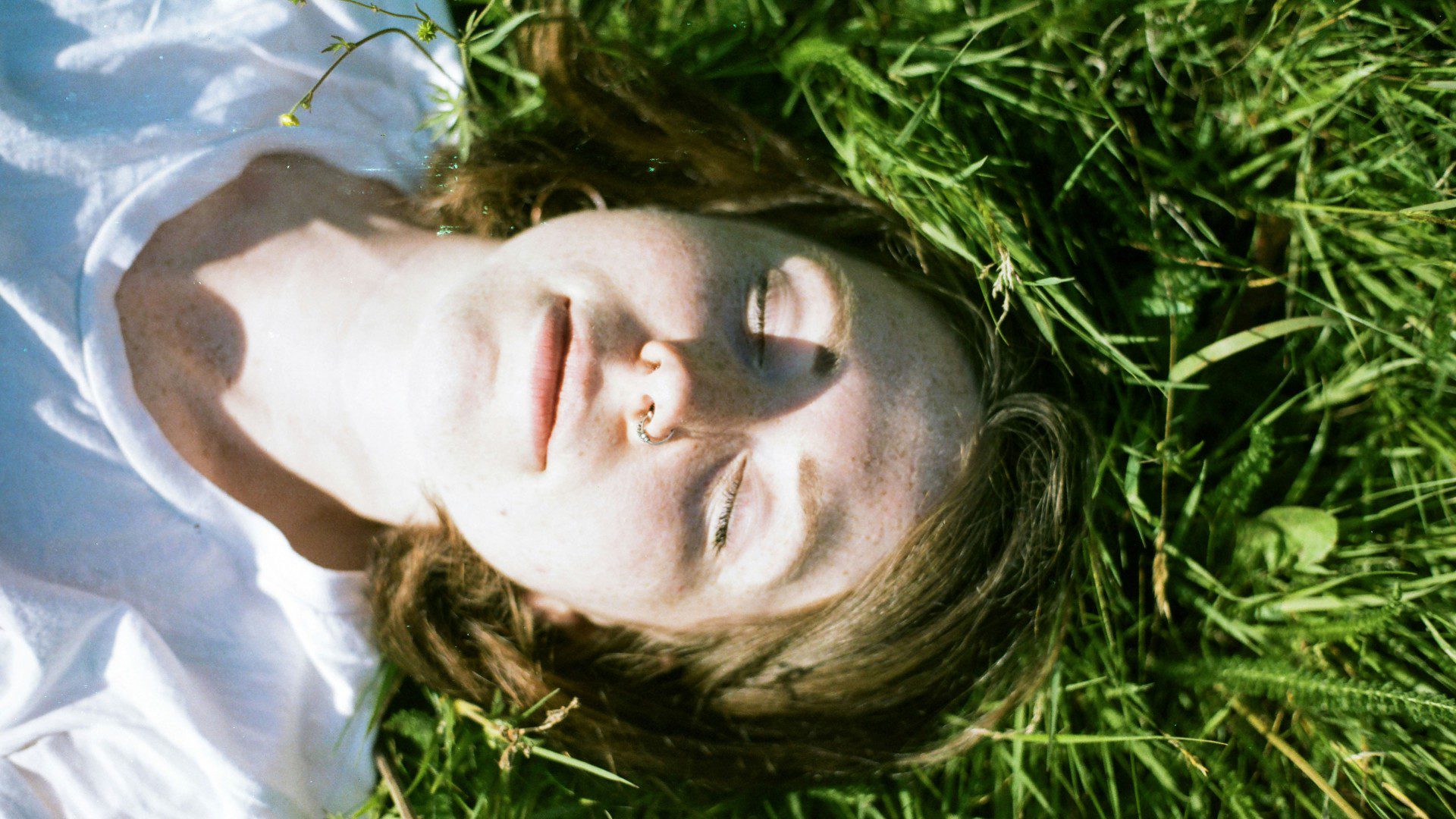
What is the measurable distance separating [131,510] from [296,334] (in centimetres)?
65

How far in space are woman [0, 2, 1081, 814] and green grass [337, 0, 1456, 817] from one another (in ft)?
0.68

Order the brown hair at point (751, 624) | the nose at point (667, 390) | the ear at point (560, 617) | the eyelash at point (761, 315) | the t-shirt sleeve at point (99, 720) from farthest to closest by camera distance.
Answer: the ear at point (560, 617), the brown hair at point (751, 624), the t-shirt sleeve at point (99, 720), the eyelash at point (761, 315), the nose at point (667, 390)

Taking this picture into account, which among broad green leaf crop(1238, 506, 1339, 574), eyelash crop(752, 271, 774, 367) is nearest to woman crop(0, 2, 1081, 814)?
eyelash crop(752, 271, 774, 367)

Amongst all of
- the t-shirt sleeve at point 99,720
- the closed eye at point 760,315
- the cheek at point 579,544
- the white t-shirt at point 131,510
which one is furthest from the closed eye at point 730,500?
the t-shirt sleeve at point 99,720

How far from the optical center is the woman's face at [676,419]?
2174 mm

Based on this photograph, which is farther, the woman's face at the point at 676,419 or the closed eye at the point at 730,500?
the closed eye at the point at 730,500

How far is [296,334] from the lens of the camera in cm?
268

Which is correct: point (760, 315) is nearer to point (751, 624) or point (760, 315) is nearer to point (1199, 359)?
point (751, 624)

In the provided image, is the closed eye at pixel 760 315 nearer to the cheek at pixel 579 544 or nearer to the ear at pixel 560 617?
the cheek at pixel 579 544

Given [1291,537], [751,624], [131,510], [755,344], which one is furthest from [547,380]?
[1291,537]

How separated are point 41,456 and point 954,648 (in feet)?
8.24

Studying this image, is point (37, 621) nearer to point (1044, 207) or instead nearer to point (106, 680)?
point (106, 680)

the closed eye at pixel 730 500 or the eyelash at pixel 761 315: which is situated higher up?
the eyelash at pixel 761 315

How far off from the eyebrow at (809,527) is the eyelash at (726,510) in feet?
0.46
